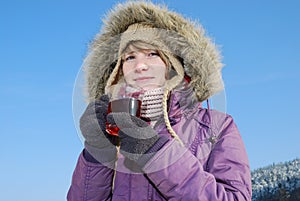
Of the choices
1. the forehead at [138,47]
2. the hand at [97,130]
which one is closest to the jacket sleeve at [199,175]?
the hand at [97,130]

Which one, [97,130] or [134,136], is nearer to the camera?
[134,136]

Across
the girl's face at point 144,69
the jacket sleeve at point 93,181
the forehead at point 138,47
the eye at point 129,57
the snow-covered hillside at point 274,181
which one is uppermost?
the forehead at point 138,47

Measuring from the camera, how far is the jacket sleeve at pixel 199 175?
309cm

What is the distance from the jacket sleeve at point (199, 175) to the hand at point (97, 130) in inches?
11.9

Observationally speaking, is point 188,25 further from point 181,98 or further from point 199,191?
point 199,191

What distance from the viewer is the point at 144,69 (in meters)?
3.42

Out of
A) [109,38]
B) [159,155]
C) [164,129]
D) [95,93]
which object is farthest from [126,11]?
[159,155]

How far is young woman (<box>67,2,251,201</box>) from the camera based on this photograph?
122 inches

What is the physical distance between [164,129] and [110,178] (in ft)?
1.54

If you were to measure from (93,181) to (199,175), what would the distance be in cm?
70

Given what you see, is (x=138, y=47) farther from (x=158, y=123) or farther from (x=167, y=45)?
(x=158, y=123)

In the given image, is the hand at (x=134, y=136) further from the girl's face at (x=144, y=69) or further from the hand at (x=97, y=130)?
the girl's face at (x=144, y=69)

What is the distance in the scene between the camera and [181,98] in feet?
11.5

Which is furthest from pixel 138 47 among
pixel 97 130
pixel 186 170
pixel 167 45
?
pixel 186 170
